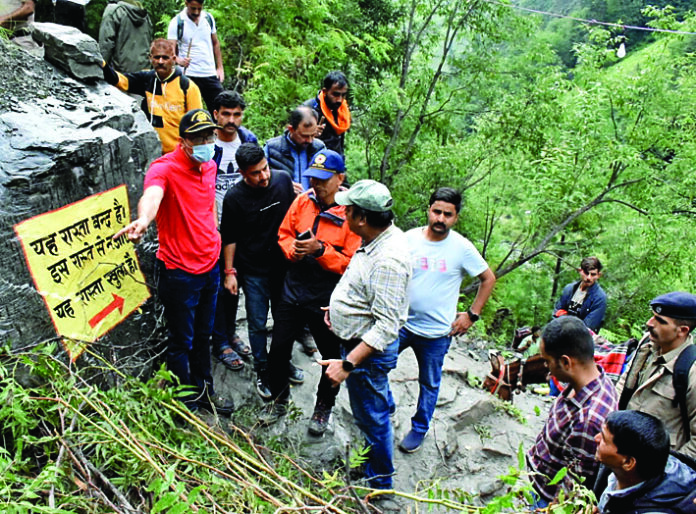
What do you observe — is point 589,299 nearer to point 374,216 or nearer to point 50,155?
point 374,216

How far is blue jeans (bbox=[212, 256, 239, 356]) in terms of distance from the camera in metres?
4.15

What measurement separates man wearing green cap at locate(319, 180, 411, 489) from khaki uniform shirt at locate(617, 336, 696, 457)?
1.51m

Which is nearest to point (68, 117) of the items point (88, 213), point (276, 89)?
point (88, 213)

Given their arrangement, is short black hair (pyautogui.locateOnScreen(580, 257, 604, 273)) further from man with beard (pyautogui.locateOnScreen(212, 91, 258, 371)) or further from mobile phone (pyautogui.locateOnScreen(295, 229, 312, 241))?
man with beard (pyautogui.locateOnScreen(212, 91, 258, 371))

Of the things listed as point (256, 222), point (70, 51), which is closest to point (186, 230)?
point (256, 222)

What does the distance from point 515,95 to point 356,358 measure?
9.15 m

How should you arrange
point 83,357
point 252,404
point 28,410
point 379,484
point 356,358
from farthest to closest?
1. point 252,404
2. point 379,484
3. point 83,357
4. point 356,358
5. point 28,410

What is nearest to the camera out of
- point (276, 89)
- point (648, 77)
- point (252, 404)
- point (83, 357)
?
point (83, 357)

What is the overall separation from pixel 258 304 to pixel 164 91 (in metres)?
2.14

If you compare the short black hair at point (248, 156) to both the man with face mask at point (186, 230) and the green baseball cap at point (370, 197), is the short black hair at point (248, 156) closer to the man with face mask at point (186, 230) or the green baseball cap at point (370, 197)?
the man with face mask at point (186, 230)

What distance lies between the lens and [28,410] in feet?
7.77

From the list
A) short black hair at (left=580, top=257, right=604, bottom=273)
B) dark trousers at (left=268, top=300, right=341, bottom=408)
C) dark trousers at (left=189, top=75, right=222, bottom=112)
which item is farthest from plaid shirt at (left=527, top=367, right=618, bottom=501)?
dark trousers at (left=189, top=75, right=222, bottom=112)

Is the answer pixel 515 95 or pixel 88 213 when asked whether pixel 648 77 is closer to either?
pixel 515 95

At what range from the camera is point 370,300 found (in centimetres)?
295
